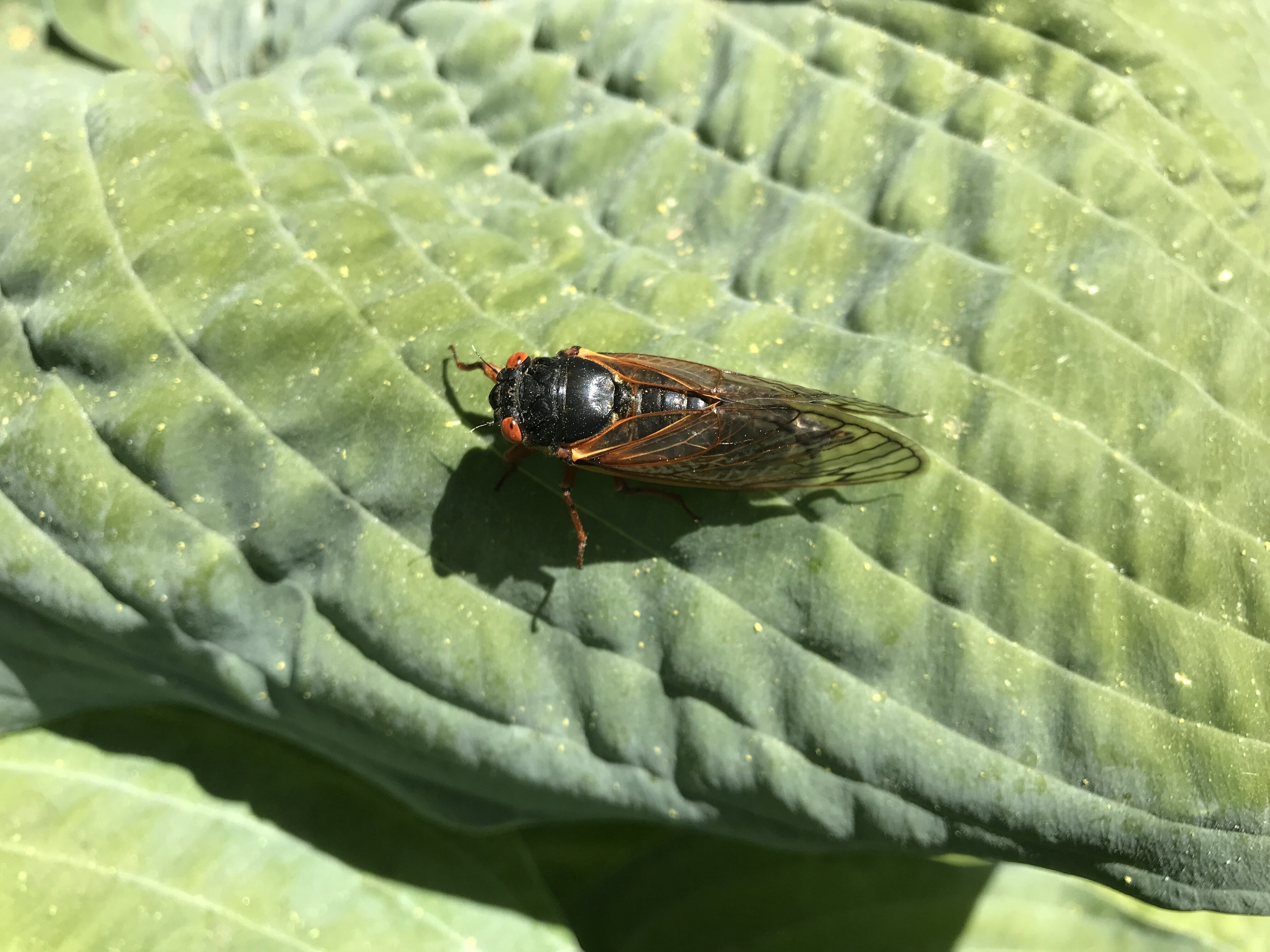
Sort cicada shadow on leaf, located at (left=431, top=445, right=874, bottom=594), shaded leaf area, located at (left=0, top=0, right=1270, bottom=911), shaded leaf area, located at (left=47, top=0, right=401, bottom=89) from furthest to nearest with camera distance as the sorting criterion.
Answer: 1. shaded leaf area, located at (left=47, top=0, right=401, bottom=89)
2. cicada shadow on leaf, located at (left=431, top=445, right=874, bottom=594)
3. shaded leaf area, located at (left=0, top=0, right=1270, bottom=911)

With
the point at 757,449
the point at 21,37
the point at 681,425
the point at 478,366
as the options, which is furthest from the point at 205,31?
the point at 757,449

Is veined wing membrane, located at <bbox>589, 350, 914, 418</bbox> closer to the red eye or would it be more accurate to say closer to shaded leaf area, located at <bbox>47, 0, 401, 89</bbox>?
the red eye

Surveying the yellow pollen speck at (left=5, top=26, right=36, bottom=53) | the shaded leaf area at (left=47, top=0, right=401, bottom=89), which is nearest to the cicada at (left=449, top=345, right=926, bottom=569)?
the shaded leaf area at (left=47, top=0, right=401, bottom=89)

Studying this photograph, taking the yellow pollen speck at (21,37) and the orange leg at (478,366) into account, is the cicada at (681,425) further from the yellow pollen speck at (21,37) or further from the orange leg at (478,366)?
the yellow pollen speck at (21,37)

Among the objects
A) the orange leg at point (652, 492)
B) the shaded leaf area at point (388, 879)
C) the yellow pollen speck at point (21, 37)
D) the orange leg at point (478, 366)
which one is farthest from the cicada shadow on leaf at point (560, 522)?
the yellow pollen speck at point (21, 37)

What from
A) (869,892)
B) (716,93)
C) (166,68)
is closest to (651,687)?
(869,892)
